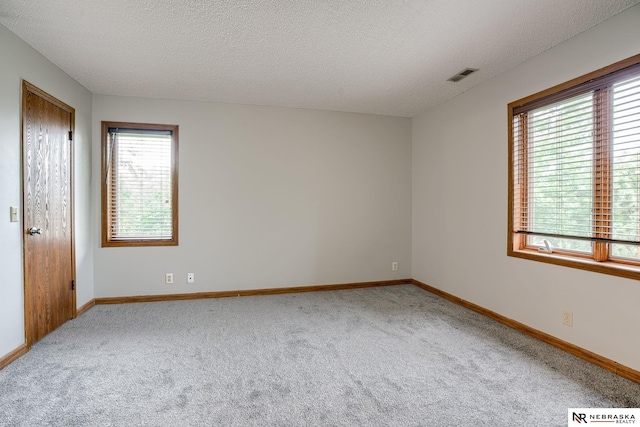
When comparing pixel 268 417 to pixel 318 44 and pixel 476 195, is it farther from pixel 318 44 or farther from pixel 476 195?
pixel 476 195

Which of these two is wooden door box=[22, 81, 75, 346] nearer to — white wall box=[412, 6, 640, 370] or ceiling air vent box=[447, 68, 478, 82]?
ceiling air vent box=[447, 68, 478, 82]

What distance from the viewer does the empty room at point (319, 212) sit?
2.12 metres

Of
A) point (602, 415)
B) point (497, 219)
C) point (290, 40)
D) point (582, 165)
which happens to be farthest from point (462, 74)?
point (602, 415)

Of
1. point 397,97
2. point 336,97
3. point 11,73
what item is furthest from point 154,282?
point 397,97

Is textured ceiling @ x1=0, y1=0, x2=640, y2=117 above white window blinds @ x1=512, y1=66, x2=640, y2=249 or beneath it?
above

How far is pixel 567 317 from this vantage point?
8.54ft

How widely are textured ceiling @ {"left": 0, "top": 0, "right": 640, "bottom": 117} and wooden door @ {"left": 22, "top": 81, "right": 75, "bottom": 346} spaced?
522mm

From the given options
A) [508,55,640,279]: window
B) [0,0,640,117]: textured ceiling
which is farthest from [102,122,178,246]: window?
[508,55,640,279]: window

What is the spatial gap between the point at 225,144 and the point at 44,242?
6.99 feet

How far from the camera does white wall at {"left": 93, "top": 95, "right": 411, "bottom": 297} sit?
396cm

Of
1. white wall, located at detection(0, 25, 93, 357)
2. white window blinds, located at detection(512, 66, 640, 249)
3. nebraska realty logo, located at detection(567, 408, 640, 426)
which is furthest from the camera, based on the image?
white wall, located at detection(0, 25, 93, 357)

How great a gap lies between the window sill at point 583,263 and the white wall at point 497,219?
5 cm

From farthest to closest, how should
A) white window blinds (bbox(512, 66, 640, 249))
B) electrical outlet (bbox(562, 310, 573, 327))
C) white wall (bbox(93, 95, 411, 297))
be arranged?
1. white wall (bbox(93, 95, 411, 297))
2. electrical outlet (bbox(562, 310, 573, 327))
3. white window blinds (bbox(512, 66, 640, 249))

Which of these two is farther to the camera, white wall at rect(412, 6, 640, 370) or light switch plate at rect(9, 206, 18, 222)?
light switch plate at rect(9, 206, 18, 222)
